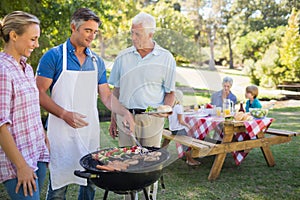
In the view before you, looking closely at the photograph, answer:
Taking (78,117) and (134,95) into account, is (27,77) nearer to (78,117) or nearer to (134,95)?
(78,117)

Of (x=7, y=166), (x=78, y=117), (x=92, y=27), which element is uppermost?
(x=92, y=27)

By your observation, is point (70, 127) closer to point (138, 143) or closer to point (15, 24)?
point (138, 143)

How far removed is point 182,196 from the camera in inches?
123

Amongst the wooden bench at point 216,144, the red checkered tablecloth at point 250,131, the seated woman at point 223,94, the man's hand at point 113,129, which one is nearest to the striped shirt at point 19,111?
the man's hand at point 113,129

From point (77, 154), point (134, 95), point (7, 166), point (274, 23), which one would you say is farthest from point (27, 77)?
point (274, 23)

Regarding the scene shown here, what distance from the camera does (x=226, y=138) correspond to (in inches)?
149

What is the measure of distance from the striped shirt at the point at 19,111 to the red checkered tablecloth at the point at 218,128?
7.83 feet

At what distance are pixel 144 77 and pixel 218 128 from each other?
82.9 inches

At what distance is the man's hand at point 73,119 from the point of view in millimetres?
1861

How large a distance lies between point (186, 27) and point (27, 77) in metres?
1.53

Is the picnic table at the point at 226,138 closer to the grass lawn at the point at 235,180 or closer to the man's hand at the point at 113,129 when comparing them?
the grass lawn at the point at 235,180

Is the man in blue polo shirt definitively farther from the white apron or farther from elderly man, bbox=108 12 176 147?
elderly man, bbox=108 12 176 147

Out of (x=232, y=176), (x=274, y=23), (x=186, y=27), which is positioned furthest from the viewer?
(x=274, y=23)

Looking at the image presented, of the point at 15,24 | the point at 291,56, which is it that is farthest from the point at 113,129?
the point at 291,56
